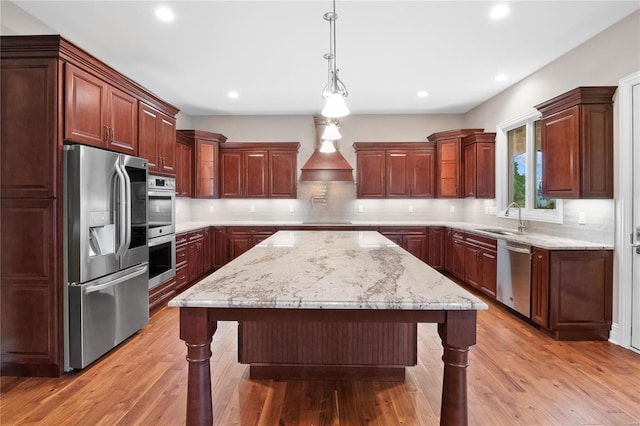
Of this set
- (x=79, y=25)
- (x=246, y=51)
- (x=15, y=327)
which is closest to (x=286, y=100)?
(x=246, y=51)

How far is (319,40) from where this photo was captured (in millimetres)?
3455

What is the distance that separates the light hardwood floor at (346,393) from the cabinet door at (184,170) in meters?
2.98

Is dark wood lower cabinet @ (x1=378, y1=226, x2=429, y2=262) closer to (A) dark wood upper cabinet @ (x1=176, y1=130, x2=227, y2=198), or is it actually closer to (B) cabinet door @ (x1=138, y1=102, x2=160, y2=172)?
(A) dark wood upper cabinet @ (x1=176, y1=130, x2=227, y2=198)

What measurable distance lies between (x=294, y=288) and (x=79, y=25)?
3454 mm

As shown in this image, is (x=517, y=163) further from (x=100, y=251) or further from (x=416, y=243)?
(x=100, y=251)

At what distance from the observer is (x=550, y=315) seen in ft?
10.6

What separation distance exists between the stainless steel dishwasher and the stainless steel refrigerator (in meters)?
3.88

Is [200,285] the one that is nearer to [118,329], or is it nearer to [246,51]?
[118,329]

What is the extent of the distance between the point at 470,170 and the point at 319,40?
11.3 feet

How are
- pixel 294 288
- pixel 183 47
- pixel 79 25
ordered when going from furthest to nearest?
pixel 183 47 < pixel 79 25 < pixel 294 288

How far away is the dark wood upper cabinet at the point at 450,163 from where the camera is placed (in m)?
5.71

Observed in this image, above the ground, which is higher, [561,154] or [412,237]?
[561,154]

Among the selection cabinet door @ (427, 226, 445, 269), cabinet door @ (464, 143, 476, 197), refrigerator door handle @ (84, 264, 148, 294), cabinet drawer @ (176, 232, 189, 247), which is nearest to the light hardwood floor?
refrigerator door handle @ (84, 264, 148, 294)

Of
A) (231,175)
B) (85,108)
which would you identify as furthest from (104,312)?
(231,175)
